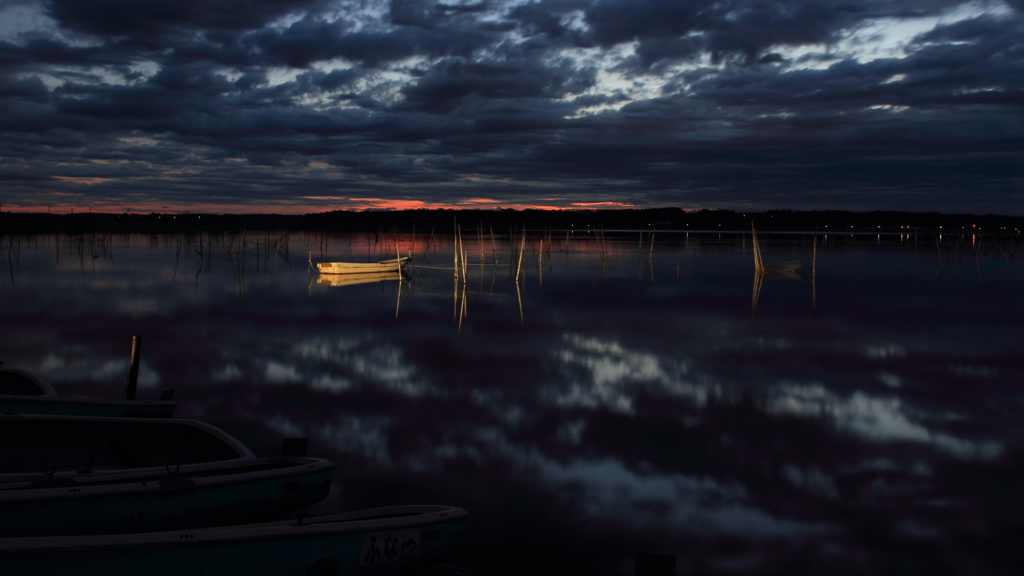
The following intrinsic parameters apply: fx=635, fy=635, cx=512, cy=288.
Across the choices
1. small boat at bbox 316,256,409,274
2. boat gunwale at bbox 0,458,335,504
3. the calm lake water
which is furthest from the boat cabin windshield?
small boat at bbox 316,256,409,274

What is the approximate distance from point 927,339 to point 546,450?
33.5 ft

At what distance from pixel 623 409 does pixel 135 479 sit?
16.6ft

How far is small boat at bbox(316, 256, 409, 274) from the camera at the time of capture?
73.9 feet

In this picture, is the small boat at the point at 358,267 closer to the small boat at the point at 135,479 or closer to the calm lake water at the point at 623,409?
the calm lake water at the point at 623,409

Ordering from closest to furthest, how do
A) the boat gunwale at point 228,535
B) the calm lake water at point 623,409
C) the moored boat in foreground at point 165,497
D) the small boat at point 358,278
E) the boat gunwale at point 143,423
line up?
the boat gunwale at point 228,535, the moored boat in foreground at point 165,497, the boat gunwale at point 143,423, the calm lake water at point 623,409, the small boat at point 358,278

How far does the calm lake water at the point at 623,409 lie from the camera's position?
455cm

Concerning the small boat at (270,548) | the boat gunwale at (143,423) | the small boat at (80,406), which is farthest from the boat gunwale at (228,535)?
the small boat at (80,406)

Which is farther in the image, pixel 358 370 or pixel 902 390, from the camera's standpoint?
pixel 358 370

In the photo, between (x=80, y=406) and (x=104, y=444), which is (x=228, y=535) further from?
(x=80, y=406)

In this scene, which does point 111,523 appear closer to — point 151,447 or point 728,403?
point 151,447

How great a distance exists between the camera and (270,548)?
303cm

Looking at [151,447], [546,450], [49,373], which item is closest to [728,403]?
[546,450]

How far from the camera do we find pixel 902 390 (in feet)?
27.9

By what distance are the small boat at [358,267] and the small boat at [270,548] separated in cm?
1957
